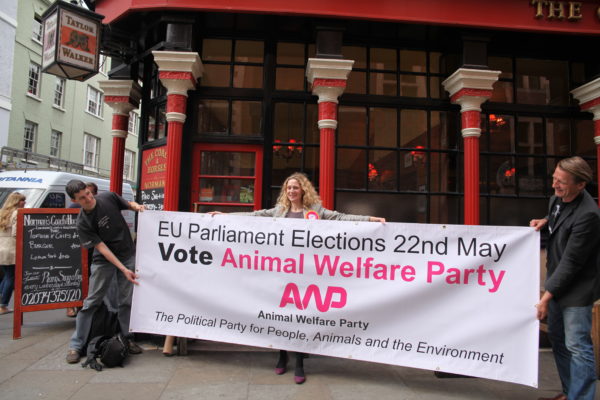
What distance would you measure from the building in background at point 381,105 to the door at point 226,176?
0.7 inches

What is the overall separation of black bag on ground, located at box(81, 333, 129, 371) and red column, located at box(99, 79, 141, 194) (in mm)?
3746

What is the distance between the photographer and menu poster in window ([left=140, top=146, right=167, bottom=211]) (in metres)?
6.09

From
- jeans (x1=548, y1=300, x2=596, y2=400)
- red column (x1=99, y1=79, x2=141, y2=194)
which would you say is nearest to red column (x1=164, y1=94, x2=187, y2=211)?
red column (x1=99, y1=79, x2=141, y2=194)

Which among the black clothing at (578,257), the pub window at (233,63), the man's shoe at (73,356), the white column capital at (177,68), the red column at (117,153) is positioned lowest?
the man's shoe at (73,356)

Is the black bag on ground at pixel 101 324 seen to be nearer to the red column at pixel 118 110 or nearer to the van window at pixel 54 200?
the red column at pixel 118 110

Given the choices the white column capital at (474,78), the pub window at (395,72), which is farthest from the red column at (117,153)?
the white column capital at (474,78)

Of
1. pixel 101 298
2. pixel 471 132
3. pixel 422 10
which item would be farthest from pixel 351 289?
pixel 422 10

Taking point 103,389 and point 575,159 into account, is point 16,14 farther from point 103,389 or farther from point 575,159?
point 575,159

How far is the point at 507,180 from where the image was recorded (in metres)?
6.39

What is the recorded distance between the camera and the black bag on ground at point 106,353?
12.0ft

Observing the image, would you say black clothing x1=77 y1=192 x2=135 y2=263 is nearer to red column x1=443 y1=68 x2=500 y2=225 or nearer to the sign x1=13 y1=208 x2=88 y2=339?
the sign x1=13 y1=208 x2=88 y2=339

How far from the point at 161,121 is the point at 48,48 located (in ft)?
6.28

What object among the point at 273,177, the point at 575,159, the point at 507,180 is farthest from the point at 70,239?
the point at 507,180

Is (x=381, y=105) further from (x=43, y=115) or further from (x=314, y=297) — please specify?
(x=43, y=115)
